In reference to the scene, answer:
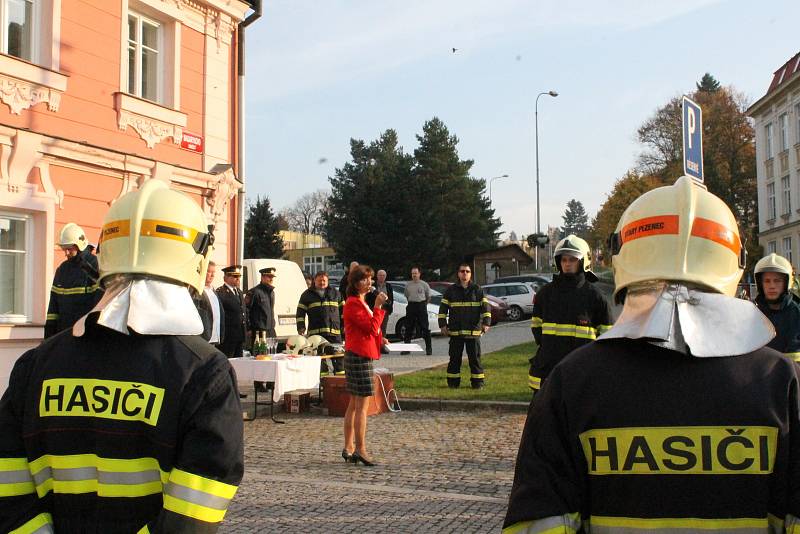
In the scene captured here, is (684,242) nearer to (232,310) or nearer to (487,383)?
(232,310)

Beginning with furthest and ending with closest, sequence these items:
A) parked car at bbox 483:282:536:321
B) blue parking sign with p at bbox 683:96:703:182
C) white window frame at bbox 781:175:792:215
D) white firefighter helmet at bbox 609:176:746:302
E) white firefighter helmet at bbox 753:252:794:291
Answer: white window frame at bbox 781:175:792:215 → parked car at bbox 483:282:536:321 → white firefighter helmet at bbox 753:252:794:291 → blue parking sign with p at bbox 683:96:703:182 → white firefighter helmet at bbox 609:176:746:302

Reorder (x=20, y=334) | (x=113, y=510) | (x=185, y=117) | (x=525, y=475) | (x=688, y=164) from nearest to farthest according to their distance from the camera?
(x=525, y=475) → (x=113, y=510) → (x=688, y=164) → (x=20, y=334) → (x=185, y=117)

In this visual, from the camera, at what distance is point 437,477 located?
685 cm

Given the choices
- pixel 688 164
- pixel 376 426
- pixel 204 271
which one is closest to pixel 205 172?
pixel 376 426

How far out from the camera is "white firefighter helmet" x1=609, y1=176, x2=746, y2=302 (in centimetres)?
185

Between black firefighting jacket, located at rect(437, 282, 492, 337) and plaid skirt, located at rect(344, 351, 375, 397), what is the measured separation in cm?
484

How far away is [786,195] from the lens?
4581 cm

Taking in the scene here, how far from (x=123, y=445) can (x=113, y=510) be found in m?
0.17

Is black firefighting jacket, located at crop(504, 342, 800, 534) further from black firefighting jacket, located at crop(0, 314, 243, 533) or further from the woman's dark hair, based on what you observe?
the woman's dark hair

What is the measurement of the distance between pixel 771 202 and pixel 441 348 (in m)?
→ 36.8

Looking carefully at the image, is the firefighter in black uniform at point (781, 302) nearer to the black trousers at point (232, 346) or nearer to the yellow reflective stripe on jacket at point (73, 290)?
the yellow reflective stripe on jacket at point (73, 290)

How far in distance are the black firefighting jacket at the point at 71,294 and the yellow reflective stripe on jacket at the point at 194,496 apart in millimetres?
6903

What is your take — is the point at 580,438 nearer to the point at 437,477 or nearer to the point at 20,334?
the point at 437,477

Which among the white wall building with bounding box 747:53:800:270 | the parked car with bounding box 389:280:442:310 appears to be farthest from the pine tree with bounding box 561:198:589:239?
the parked car with bounding box 389:280:442:310
